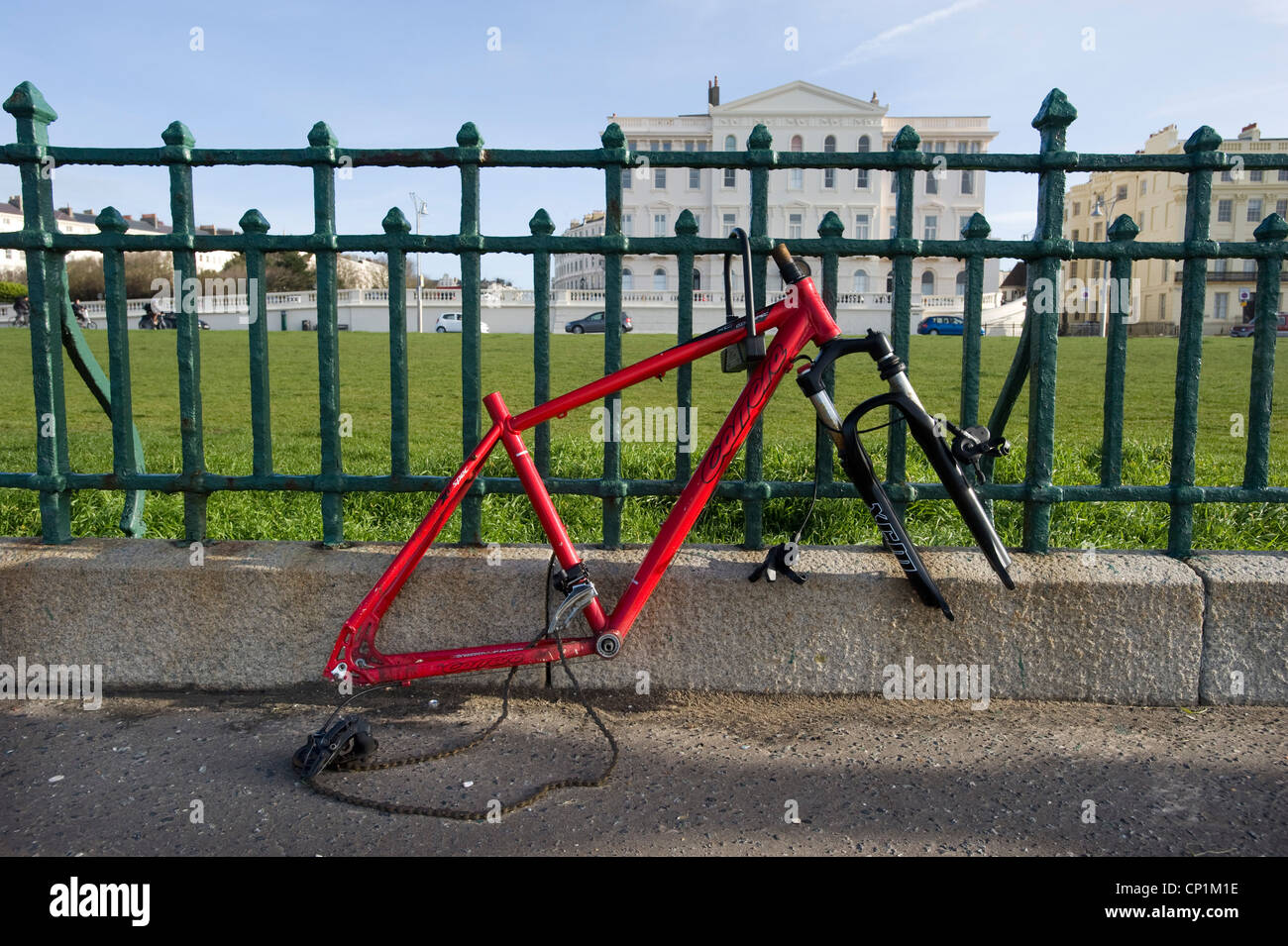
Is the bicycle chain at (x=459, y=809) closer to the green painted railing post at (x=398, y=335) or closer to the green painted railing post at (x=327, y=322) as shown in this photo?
the green painted railing post at (x=398, y=335)

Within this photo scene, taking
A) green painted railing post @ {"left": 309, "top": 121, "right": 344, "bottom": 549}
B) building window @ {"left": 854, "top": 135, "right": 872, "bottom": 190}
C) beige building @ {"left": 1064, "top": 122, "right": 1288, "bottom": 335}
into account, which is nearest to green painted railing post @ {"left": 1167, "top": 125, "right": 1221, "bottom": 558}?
green painted railing post @ {"left": 309, "top": 121, "right": 344, "bottom": 549}

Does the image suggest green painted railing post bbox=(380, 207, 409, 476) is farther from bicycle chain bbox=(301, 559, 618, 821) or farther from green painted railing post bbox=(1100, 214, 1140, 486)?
green painted railing post bbox=(1100, 214, 1140, 486)

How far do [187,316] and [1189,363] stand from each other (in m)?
4.25

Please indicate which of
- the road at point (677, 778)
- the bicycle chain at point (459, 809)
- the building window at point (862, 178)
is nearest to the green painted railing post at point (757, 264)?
the road at point (677, 778)

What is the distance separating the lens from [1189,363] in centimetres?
425

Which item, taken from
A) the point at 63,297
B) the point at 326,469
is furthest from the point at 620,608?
the point at 63,297

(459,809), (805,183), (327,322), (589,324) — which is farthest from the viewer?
(805,183)

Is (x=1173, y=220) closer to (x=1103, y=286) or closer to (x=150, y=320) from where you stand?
(x=150, y=320)

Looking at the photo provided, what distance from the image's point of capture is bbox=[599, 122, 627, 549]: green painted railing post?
413 centimetres

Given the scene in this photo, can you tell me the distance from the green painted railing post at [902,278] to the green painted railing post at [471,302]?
1699 millimetres

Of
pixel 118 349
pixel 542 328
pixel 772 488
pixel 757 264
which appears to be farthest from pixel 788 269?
pixel 118 349

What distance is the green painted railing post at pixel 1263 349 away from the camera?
4105 mm

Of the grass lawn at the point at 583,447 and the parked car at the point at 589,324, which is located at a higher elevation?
the parked car at the point at 589,324
